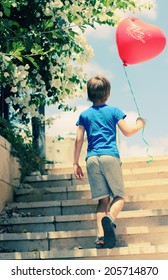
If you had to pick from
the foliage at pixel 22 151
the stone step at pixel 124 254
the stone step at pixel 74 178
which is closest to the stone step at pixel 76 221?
the stone step at pixel 124 254

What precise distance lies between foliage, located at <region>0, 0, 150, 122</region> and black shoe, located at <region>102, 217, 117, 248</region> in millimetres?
2284

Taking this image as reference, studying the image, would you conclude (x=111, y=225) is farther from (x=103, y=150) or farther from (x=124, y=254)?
(x=103, y=150)

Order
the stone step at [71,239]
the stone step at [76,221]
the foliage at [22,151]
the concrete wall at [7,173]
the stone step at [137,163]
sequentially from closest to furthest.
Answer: the stone step at [71,239], the stone step at [76,221], the concrete wall at [7,173], the foliage at [22,151], the stone step at [137,163]

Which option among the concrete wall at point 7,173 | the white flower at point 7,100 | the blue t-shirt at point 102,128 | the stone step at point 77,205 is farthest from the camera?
the white flower at point 7,100

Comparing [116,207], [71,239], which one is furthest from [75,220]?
[116,207]

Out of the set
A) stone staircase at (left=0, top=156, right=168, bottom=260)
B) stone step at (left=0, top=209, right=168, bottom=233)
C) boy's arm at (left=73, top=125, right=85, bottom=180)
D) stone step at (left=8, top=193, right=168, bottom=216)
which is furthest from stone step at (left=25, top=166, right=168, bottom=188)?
boy's arm at (left=73, top=125, right=85, bottom=180)

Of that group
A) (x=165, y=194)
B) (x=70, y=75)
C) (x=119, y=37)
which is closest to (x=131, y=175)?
(x=165, y=194)

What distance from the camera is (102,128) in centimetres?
582

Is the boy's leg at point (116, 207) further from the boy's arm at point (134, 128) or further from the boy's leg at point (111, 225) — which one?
the boy's arm at point (134, 128)

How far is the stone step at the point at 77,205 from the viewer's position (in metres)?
7.23

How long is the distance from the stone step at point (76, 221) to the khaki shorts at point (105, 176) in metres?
1.07

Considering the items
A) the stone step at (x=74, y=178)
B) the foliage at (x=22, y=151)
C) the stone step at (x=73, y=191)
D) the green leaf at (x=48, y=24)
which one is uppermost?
the green leaf at (x=48, y=24)

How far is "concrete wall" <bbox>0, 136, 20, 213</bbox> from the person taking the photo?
7.65 m

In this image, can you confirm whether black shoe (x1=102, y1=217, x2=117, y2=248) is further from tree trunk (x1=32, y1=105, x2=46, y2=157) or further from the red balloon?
tree trunk (x1=32, y1=105, x2=46, y2=157)
